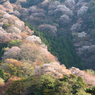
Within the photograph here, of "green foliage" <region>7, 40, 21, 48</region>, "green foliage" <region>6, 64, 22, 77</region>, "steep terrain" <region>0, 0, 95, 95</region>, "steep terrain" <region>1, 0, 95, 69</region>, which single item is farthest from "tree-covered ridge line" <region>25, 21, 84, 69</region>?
"green foliage" <region>6, 64, 22, 77</region>

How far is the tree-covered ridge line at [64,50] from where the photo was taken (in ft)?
149

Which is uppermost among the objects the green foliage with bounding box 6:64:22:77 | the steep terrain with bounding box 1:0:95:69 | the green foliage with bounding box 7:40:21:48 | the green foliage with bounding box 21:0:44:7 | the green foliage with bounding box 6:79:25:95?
the green foliage with bounding box 21:0:44:7

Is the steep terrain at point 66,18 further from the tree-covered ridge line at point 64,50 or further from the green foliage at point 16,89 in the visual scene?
the green foliage at point 16,89

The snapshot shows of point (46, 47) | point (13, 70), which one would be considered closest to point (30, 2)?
point (46, 47)

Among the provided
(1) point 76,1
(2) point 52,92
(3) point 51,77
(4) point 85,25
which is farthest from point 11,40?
(1) point 76,1

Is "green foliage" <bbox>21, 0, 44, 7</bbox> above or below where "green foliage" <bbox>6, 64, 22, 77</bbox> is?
above

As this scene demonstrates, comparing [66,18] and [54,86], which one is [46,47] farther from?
[66,18]

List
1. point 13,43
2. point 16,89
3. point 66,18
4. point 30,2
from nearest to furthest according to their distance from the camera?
point 16,89 → point 13,43 → point 66,18 → point 30,2

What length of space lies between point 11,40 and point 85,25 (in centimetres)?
3430

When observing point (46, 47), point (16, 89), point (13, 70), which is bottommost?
point (16, 89)

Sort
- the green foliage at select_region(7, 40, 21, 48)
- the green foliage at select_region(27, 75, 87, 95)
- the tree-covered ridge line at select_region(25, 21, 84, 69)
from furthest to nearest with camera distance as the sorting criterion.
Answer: the tree-covered ridge line at select_region(25, 21, 84, 69) → the green foliage at select_region(7, 40, 21, 48) → the green foliage at select_region(27, 75, 87, 95)

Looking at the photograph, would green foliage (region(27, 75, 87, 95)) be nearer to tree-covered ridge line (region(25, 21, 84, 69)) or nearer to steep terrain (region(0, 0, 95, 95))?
steep terrain (region(0, 0, 95, 95))

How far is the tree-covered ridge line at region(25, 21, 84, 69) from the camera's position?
45.3 meters

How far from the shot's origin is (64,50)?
50375mm
